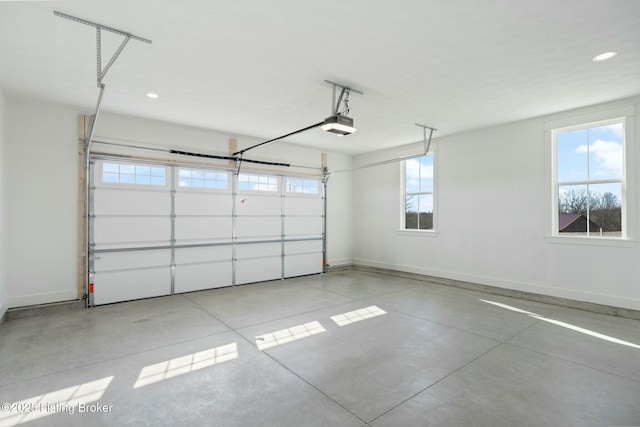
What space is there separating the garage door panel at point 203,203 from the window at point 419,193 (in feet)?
13.8

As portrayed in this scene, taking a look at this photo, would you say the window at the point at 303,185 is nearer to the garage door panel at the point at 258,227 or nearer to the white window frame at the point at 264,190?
the white window frame at the point at 264,190

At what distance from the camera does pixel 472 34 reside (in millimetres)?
2918

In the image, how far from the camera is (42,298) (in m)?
4.75

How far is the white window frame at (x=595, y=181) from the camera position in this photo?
451cm

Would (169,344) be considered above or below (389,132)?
below

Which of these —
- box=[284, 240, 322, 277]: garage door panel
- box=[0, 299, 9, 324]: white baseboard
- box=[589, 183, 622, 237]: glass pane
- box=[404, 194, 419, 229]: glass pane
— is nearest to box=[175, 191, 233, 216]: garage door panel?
box=[284, 240, 322, 277]: garage door panel

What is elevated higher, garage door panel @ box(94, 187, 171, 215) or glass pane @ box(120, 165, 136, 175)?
glass pane @ box(120, 165, 136, 175)

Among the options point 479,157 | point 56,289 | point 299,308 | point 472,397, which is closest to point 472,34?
point 472,397

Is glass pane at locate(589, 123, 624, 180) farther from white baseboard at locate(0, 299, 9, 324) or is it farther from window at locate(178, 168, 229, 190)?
white baseboard at locate(0, 299, 9, 324)

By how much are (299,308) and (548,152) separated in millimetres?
4919

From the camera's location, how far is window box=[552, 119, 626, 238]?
474cm

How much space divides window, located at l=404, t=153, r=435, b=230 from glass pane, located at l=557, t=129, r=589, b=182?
2.36m

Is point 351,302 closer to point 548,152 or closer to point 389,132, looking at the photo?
point 389,132

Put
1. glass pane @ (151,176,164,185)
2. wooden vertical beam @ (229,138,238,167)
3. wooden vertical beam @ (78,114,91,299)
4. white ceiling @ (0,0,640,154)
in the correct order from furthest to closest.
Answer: wooden vertical beam @ (229,138,238,167) → glass pane @ (151,176,164,185) → wooden vertical beam @ (78,114,91,299) → white ceiling @ (0,0,640,154)
